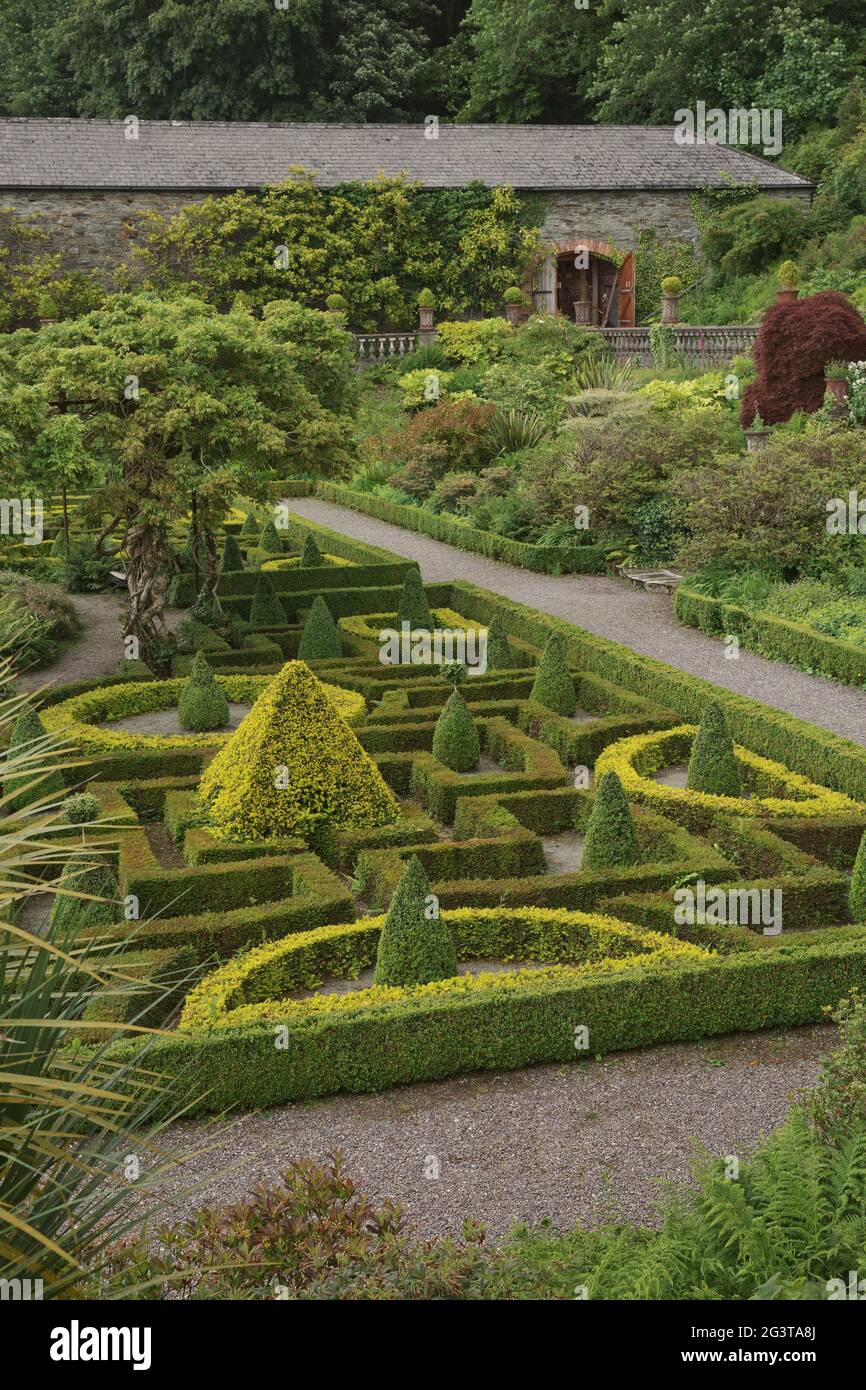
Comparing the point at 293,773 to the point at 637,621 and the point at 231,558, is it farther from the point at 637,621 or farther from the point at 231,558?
the point at 231,558

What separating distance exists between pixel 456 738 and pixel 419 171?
29128 mm

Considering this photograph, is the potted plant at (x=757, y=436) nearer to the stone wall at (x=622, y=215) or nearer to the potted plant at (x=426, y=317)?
the potted plant at (x=426, y=317)

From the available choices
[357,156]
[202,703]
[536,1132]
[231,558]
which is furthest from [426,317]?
[536,1132]

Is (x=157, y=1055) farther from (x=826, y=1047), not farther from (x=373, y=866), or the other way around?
(x=826, y=1047)

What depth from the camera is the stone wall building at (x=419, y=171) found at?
3575 centimetres

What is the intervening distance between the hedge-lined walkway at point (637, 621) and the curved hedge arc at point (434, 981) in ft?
15.0

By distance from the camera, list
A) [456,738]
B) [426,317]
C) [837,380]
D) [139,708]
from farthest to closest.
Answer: [426,317], [837,380], [139,708], [456,738]

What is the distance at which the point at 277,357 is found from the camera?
1655 cm

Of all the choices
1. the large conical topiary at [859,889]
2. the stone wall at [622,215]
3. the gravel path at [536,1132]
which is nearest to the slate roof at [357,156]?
the stone wall at [622,215]

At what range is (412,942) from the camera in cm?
863

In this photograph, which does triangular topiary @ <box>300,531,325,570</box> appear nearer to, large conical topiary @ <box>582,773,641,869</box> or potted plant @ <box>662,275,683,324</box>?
large conical topiary @ <box>582,773,641,869</box>

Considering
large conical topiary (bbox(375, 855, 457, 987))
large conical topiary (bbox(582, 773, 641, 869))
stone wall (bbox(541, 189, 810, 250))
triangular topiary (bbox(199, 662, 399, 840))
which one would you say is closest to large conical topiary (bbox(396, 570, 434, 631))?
triangular topiary (bbox(199, 662, 399, 840))

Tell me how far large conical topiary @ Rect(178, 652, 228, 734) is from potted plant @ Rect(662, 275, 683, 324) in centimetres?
2290

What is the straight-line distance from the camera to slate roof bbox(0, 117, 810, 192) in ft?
118
